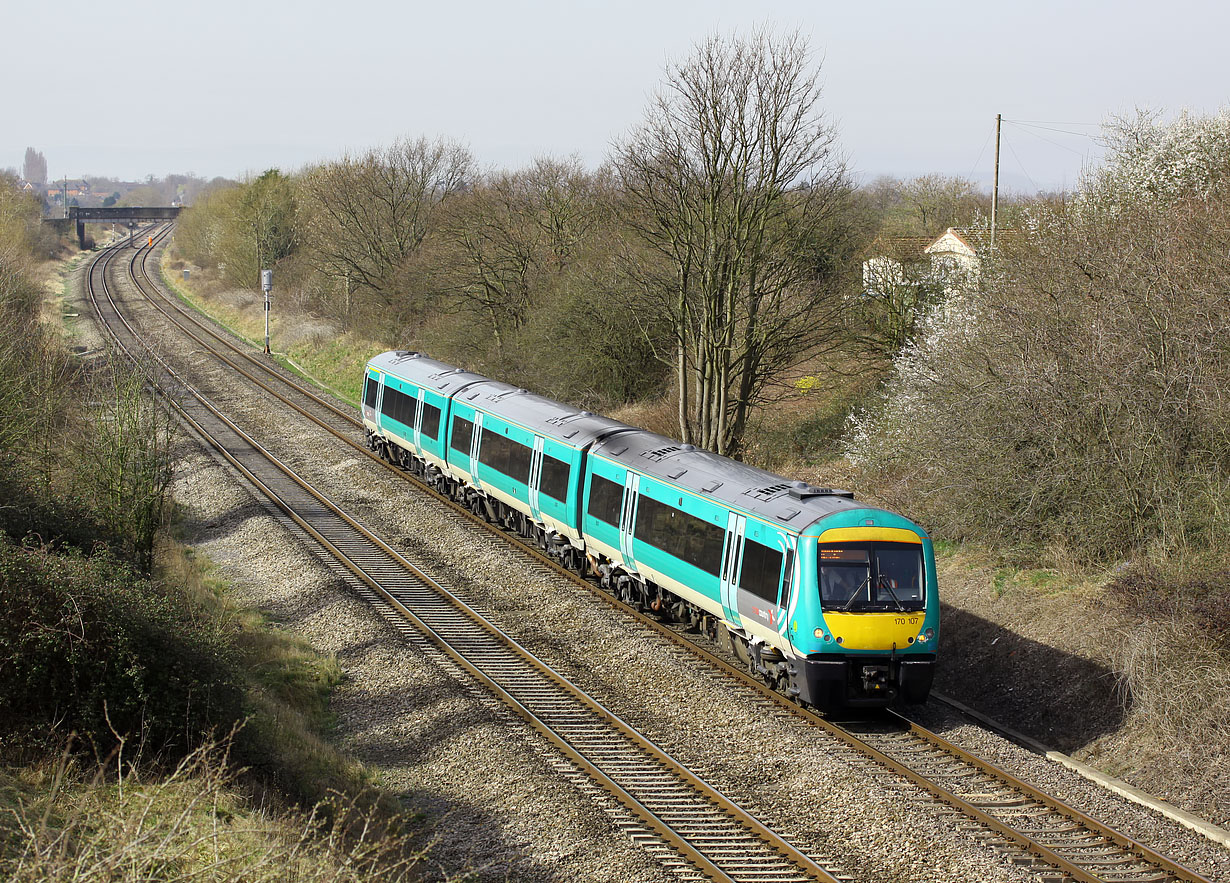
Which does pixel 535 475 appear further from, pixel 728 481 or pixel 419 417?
pixel 419 417

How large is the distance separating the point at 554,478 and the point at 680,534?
13.3ft

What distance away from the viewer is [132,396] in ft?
57.3

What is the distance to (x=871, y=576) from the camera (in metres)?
12.2

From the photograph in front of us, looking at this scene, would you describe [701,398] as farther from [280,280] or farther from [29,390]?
[280,280]

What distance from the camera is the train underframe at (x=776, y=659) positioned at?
11969 millimetres

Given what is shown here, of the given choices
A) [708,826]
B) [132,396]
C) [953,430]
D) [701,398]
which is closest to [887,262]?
[701,398]

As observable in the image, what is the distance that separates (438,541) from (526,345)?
12661 mm

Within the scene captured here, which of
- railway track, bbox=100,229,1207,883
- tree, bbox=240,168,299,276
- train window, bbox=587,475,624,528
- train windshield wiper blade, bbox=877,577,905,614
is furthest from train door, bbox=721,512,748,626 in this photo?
tree, bbox=240,168,299,276

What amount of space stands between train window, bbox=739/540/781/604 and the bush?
19.1 ft

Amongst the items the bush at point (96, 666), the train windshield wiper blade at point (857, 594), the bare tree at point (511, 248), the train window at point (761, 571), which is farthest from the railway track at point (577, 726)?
the bare tree at point (511, 248)

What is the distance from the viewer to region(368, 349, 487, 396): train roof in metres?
23.2

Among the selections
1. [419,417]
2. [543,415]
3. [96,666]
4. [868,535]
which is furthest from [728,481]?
[419,417]

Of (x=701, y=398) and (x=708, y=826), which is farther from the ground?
(x=701, y=398)

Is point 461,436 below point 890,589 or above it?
above
